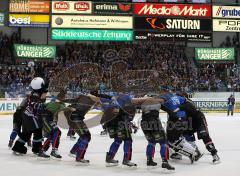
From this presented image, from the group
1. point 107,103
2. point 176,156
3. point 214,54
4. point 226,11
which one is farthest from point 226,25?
point 107,103

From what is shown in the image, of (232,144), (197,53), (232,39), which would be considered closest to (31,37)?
(197,53)

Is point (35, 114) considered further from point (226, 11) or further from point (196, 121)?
point (226, 11)

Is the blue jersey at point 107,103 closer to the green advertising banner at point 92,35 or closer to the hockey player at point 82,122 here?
the hockey player at point 82,122

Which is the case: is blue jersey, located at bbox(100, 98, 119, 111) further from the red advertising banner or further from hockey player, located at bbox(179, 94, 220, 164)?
the red advertising banner

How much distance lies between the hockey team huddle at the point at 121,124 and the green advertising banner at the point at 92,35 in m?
19.6

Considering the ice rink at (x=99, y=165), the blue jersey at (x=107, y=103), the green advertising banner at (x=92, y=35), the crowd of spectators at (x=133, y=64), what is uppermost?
the green advertising banner at (x=92, y=35)

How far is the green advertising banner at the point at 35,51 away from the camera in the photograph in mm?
28062

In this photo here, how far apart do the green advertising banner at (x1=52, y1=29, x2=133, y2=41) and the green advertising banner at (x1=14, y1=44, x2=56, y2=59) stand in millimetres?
931

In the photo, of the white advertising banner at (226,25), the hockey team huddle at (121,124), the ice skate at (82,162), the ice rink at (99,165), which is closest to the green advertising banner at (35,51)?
the white advertising banner at (226,25)

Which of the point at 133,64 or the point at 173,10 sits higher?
the point at 173,10

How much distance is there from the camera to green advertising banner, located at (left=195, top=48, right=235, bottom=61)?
30.3 m

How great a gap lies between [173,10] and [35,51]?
32.7 feet

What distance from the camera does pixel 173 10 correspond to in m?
29.1

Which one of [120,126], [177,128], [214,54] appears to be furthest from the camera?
[214,54]
